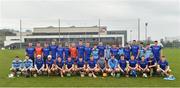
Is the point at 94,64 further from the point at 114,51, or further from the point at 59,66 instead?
Answer: the point at 59,66

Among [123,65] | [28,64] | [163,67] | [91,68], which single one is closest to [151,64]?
[163,67]

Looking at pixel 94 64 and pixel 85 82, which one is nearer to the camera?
pixel 85 82

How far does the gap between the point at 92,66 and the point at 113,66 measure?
0.86 metres

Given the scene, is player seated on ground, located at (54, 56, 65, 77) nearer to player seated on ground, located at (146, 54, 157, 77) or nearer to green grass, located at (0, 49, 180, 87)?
green grass, located at (0, 49, 180, 87)

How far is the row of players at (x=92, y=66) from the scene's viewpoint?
15.0 metres

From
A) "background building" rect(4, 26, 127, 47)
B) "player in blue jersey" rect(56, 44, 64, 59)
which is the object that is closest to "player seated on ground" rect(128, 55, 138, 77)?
"player in blue jersey" rect(56, 44, 64, 59)

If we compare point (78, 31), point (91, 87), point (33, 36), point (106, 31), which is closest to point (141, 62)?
point (91, 87)

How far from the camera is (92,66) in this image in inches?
599

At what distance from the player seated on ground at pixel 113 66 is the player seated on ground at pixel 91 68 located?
0.57 meters

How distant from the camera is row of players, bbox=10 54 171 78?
15.0 meters

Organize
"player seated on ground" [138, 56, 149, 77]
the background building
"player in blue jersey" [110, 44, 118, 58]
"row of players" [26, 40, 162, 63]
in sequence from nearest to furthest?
"player seated on ground" [138, 56, 149, 77], "row of players" [26, 40, 162, 63], "player in blue jersey" [110, 44, 118, 58], the background building

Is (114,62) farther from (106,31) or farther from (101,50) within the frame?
(106,31)

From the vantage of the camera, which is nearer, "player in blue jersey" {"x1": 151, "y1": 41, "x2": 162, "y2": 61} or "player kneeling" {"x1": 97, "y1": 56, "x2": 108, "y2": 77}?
"player kneeling" {"x1": 97, "y1": 56, "x2": 108, "y2": 77}

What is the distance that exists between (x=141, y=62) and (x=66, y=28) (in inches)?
601
